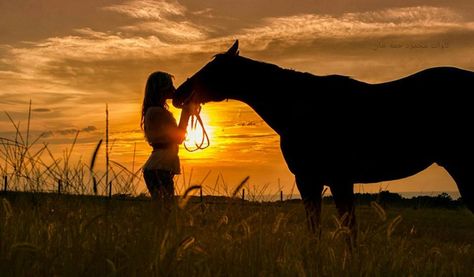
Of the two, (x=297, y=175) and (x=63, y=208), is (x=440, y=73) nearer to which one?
(x=297, y=175)

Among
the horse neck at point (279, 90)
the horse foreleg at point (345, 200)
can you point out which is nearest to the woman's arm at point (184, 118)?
the horse neck at point (279, 90)

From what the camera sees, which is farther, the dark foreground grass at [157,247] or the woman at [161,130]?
the woman at [161,130]

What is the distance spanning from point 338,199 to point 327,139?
814mm

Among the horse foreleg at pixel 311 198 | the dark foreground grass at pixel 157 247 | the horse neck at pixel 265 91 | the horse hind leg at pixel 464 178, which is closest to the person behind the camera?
the dark foreground grass at pixel 157 247

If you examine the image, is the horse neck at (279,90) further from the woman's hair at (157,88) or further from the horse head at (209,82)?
the woman's hair at (157,88)

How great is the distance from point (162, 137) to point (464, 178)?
12.5ft

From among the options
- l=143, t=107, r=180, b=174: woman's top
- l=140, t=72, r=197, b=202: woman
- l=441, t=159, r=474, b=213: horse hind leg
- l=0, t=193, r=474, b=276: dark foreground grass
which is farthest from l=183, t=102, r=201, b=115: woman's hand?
l=441, t=159, r=474, b=213: horse hind leg

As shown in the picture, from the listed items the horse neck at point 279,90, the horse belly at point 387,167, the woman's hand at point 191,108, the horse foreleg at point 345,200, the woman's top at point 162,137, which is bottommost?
the horse foreleg at point 345,200

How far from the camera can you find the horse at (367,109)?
7.11 metres

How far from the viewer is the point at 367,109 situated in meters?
7.28

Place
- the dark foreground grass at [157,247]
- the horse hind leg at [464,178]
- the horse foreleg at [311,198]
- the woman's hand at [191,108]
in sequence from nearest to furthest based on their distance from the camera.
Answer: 1. the dark foreground grass at [157,247]
2. the horse foreleg at [311,198]
3. the horse hind leg at [464,178]
4. the woman's hand at [191,108]

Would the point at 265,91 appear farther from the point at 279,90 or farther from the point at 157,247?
the point at 157,247

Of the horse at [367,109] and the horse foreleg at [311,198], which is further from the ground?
the horse at [367,109]

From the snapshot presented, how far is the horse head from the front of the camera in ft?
23.9
